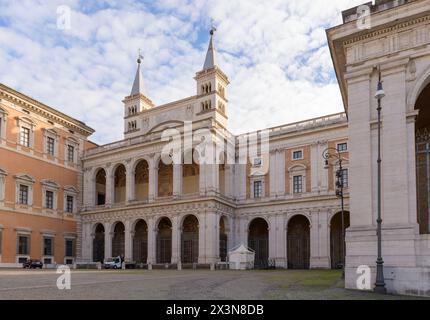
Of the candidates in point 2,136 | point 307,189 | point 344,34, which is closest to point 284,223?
point 307,189

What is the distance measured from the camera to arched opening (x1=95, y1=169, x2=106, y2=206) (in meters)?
53.8

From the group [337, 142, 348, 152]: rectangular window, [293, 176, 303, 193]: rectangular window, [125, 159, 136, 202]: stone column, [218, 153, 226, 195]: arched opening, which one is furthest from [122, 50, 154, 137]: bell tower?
[337, 142, 348, 152]: rectangular window

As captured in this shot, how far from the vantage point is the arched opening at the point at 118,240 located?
51031 millimetres

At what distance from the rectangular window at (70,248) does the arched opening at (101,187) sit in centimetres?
547

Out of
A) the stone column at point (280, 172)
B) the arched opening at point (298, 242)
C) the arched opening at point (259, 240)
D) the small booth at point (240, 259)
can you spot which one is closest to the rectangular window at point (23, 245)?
the small booth at point (240, 259)

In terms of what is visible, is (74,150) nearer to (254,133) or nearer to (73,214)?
(73,214)

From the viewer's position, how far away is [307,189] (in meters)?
45.4

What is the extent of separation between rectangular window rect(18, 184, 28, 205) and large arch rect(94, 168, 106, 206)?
9943 millimetres

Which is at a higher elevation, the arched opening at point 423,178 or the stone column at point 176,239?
the arched opening at point 423,178

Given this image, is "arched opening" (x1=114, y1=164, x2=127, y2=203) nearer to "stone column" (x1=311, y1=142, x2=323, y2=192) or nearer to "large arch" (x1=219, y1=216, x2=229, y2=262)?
"large arch" (x1=219, y1=216, x2=229, y2=262)

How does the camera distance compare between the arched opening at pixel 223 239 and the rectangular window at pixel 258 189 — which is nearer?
the arched opening at pixel 223 239

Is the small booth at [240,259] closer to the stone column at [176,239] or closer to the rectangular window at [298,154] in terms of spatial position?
the stone column at [176,239]

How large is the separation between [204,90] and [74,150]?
17.3 metres

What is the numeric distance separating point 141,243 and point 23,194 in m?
13.1
